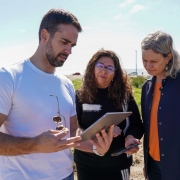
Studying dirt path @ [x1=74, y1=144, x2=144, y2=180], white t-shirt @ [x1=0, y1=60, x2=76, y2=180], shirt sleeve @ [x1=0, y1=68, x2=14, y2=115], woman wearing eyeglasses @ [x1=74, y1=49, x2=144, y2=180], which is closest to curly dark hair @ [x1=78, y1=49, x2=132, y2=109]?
woman wearing eyeglasses @ [x1=74, y1=49, x2=144, y2=180]

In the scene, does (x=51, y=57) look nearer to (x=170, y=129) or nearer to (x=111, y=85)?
(x=111, y=85)

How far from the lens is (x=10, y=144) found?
5.16 feet

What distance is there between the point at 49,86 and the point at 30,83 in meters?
0.16

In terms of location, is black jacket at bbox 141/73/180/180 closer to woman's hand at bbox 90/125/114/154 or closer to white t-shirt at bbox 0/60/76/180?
woman's hand at bbox 90/125/114/154

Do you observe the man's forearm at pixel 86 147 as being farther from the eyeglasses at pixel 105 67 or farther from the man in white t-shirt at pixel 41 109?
the eyeglasses at pixel 105 67

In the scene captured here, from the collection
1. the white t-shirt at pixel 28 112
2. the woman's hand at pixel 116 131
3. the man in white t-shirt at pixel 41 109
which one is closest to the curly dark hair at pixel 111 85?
the woman's hand at pixel 116 131

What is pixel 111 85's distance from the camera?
2736 millimetres

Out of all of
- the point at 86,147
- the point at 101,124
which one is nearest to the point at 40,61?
the point at 101,124

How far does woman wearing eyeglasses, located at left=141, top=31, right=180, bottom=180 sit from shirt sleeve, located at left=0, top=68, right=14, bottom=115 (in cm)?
130


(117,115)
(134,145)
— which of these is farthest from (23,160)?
(134,145)

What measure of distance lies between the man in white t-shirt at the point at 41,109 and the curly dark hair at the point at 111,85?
66cm

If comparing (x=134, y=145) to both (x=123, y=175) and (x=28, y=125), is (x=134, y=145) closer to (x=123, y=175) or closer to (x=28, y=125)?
(x=123, y=175)

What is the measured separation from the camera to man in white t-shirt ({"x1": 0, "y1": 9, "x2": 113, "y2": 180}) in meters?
1.58

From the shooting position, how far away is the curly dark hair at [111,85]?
2.66m
